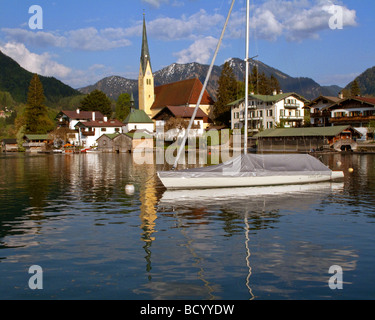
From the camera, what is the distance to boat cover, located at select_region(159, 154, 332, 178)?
31.9 metres

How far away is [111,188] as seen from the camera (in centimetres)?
3681

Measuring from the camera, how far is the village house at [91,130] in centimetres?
14325

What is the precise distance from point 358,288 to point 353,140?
8713cm

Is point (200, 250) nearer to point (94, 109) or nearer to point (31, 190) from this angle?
point (31, 190)

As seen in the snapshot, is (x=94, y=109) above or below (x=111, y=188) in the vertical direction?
above

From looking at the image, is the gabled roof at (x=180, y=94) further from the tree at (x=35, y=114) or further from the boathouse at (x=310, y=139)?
the boathouse at (x=310, y=139)

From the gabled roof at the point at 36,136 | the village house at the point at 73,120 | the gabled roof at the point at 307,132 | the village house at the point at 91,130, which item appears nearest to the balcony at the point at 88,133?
the village house at the point at 91,130

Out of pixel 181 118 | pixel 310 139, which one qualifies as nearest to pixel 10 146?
pixel 181 118

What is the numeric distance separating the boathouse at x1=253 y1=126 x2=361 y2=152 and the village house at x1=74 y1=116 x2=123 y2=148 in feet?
209

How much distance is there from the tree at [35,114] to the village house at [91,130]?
1866 centimetres
